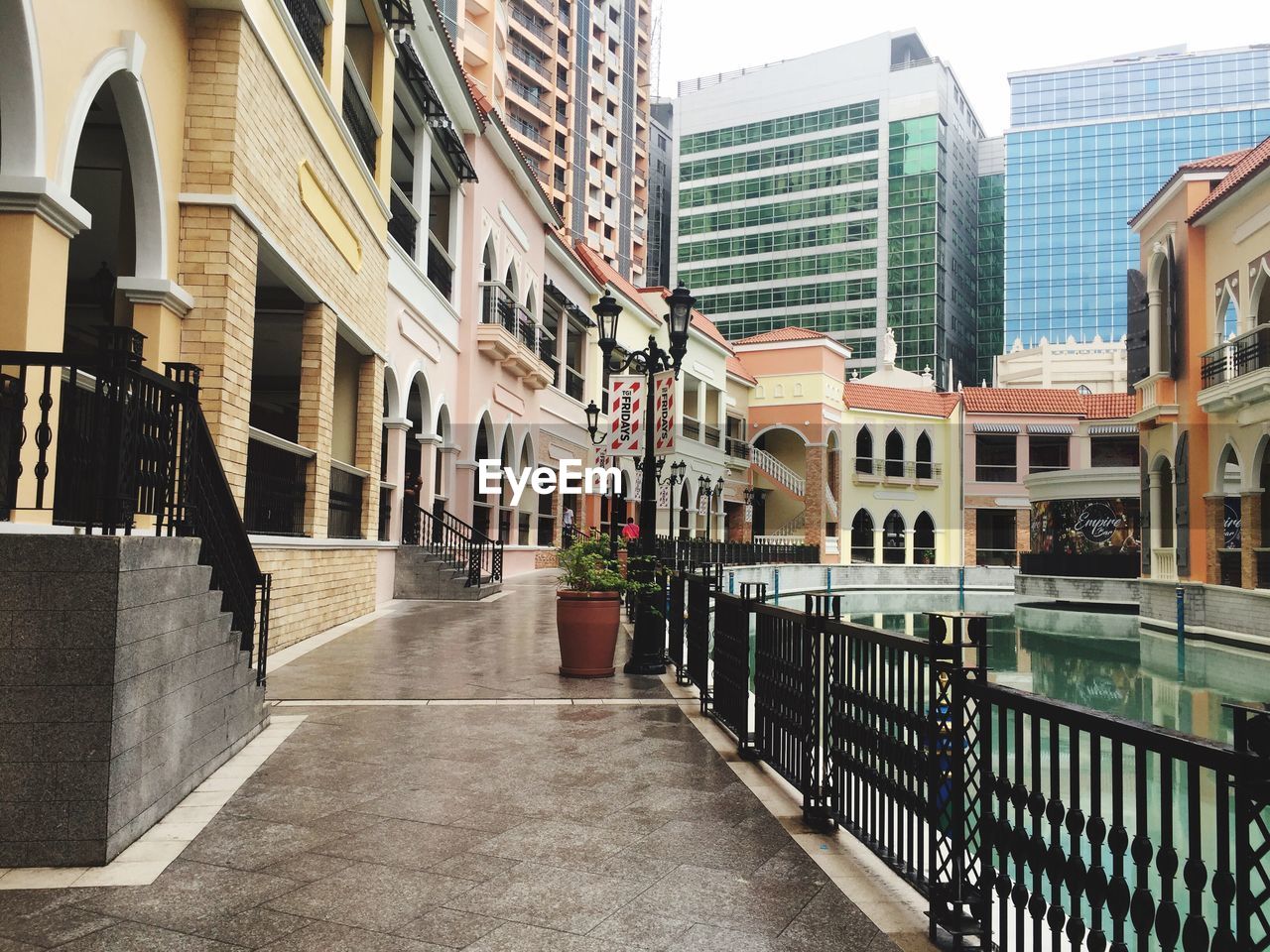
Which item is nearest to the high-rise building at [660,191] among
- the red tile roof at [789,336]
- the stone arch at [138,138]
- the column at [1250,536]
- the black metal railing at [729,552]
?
Result: the red tile roof at [789,336]

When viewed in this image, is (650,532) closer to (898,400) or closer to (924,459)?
(898,400)

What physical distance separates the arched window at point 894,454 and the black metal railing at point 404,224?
34319mm

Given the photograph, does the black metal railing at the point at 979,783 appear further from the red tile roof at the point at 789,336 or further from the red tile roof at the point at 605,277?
the red tile roof at the point at 789,336

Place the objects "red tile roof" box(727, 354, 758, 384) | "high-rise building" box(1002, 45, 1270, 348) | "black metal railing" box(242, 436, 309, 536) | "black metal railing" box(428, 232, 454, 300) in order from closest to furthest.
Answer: "black metal railing" box(242, 436, 309, 536)
"black metal railing" box(428, 232, 454, 300)
"red tile roof" box(727, 354, 758, 384)
"high-rise building" box(1002, 45, 1270, 348)

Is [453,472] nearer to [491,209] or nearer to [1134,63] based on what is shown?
[491,209]

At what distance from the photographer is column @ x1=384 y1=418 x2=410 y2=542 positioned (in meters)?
16.6

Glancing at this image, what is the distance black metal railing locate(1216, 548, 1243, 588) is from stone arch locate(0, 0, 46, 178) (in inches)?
900

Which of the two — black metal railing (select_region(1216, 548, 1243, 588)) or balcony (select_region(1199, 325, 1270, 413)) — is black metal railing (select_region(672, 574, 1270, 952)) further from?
black metal railing (select_region(1216, 548, 1243, 588))

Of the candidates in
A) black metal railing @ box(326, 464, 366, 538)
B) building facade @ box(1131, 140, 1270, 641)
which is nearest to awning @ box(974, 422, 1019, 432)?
building facade @ box(1131, 140, 1270, 641)

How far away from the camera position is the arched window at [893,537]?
4775 cm

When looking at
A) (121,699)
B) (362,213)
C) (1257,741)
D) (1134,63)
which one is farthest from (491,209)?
(1134,63)

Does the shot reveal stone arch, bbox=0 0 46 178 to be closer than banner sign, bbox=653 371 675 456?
Yes

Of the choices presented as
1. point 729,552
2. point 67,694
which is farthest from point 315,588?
point 729,552

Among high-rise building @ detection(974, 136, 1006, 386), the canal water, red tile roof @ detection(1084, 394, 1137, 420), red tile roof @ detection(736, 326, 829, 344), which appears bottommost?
the canal water
